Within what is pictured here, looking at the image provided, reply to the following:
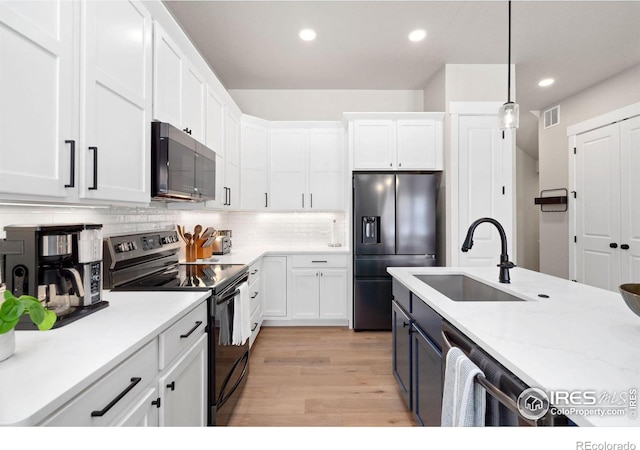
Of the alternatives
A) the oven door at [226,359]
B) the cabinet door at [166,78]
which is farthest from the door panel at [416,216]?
the cabinet door at [166,78]

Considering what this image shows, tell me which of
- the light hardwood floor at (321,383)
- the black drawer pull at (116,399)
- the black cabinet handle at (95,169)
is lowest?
the light hardwood floor at (321,383)

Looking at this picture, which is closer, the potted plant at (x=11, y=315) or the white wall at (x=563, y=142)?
the potted plant at (x=11, y=315)

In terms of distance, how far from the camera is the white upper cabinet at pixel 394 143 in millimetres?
3607

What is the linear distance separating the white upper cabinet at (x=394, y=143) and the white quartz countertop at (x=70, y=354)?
9.13ft

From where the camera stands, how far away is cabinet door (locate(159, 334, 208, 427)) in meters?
1.23

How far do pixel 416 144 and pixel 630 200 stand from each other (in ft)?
8.10

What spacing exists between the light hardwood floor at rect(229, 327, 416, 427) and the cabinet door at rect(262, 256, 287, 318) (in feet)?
0.88

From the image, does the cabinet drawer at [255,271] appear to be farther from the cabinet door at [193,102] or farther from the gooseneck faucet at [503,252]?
the gooseneck faucet at [503,252]

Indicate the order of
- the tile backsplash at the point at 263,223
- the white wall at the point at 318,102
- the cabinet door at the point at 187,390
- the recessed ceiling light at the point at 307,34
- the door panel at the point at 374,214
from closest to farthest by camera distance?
the cabinet door at the point at 187,390 → the tile backsplash at the point at 263,223 → the recessed ceiling light at the point at 307,34 → the door panel at the point at 374,214 → the white wall at the point at 318,102

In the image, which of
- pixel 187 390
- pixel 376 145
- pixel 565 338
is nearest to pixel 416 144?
pixel 376 145

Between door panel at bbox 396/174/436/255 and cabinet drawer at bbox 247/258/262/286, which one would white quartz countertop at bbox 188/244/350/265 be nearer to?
cabinet drawer at bbox 247/258/262/286

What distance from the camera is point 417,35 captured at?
2.96 m
